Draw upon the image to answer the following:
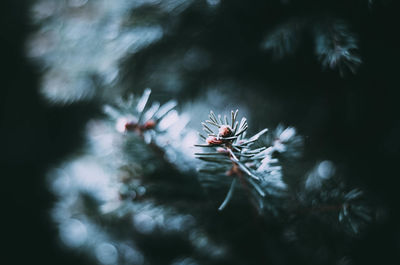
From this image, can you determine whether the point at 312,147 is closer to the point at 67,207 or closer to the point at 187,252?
the point at 187,252

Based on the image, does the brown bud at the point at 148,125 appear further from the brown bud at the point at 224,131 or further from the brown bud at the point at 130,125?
the brown bud at the point at 224,131

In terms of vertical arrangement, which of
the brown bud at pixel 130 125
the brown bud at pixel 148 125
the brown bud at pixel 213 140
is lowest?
the brown bud at pixel 213 140

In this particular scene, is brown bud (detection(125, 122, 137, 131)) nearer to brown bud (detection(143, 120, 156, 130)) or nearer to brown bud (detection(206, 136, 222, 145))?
brown bud (detection(143, 120, 156, 130))

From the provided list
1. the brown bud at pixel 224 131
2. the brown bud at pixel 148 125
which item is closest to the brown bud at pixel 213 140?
the brown bud at pixel 224 131

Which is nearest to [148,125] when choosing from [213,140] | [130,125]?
[130,125]

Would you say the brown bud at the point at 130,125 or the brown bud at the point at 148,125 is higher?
the brown bud at the point at 130,125

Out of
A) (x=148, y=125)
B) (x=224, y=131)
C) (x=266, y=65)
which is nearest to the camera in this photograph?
(x=224, y=131)

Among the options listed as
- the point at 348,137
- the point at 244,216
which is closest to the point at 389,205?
the point at 348,137

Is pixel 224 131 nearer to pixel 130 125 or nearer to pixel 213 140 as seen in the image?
pixel 213 140
